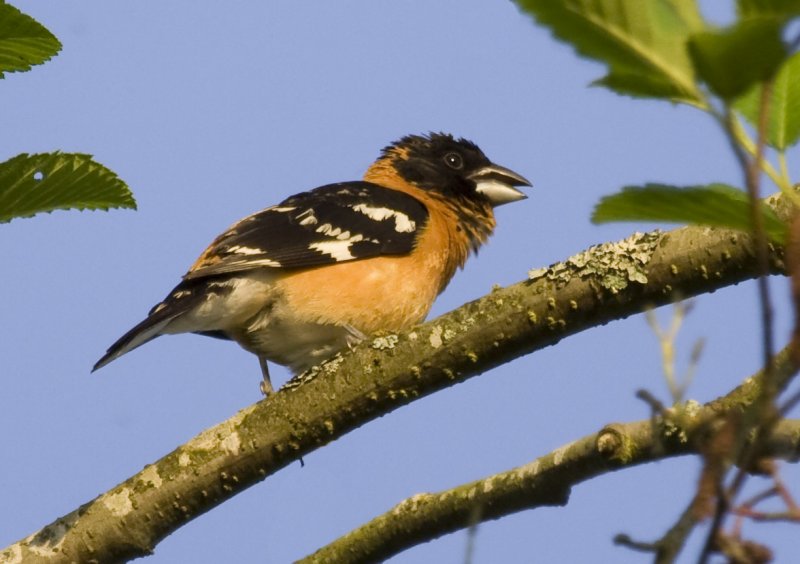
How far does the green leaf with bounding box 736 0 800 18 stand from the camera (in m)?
1.22

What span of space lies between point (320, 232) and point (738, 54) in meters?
5.49

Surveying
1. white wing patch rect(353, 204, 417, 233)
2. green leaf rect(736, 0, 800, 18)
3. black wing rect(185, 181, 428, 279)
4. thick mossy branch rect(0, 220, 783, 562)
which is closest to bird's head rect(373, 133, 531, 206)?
black wing rect(185, 181, 428, 279)

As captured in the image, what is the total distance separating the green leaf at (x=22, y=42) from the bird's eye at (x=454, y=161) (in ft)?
16.7

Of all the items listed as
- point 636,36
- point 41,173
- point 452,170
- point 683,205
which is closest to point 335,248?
point 452,170

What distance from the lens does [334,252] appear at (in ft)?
21.2

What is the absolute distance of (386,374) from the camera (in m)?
4.05

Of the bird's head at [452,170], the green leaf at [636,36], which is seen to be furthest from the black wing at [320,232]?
the green leaf at [636,36]

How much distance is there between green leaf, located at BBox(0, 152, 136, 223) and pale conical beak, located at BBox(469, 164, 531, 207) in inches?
181

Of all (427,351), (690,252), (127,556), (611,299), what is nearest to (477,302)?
(427,351)

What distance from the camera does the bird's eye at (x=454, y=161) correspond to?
26.3 feet

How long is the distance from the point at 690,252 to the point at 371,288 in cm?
301

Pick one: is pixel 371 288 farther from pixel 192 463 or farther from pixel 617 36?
pixel 617 36

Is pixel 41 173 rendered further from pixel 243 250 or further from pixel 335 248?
pixel 335 248

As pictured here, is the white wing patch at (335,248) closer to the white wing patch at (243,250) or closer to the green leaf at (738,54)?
the white wing patch at (243,250)
